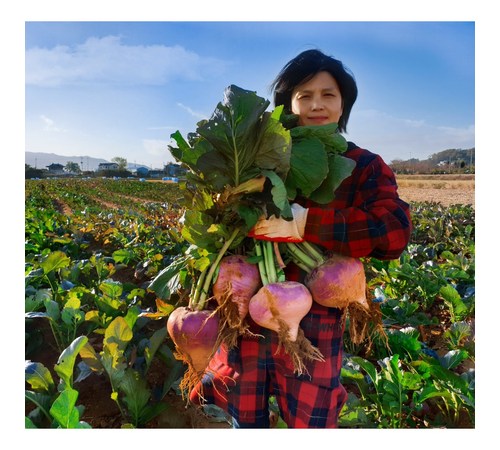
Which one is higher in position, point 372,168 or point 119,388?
point 372,168

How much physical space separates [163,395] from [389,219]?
1.29 meters

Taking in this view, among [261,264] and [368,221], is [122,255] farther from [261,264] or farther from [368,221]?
[368,221]

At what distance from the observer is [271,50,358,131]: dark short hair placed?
136 centimetres

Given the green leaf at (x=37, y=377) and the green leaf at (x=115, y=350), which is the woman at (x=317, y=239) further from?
the green leaf at (x=37, y=377)

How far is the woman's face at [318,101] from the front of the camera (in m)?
1.34

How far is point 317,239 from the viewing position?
1220 millimetres

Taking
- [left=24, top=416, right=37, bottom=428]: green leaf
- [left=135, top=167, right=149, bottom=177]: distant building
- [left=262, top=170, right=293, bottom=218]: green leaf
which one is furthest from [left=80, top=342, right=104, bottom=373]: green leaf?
[left=135, top=167, right=149, bottom=177]: distant building

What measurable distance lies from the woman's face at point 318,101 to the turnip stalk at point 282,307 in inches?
17.3

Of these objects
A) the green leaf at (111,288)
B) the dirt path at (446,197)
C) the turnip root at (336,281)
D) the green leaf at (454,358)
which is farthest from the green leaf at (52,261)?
the dirt path at (446,197)

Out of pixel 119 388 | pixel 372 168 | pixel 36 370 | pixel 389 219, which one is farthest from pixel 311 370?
pixel 36 370

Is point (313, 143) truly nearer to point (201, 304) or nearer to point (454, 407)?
point (201, 304)
